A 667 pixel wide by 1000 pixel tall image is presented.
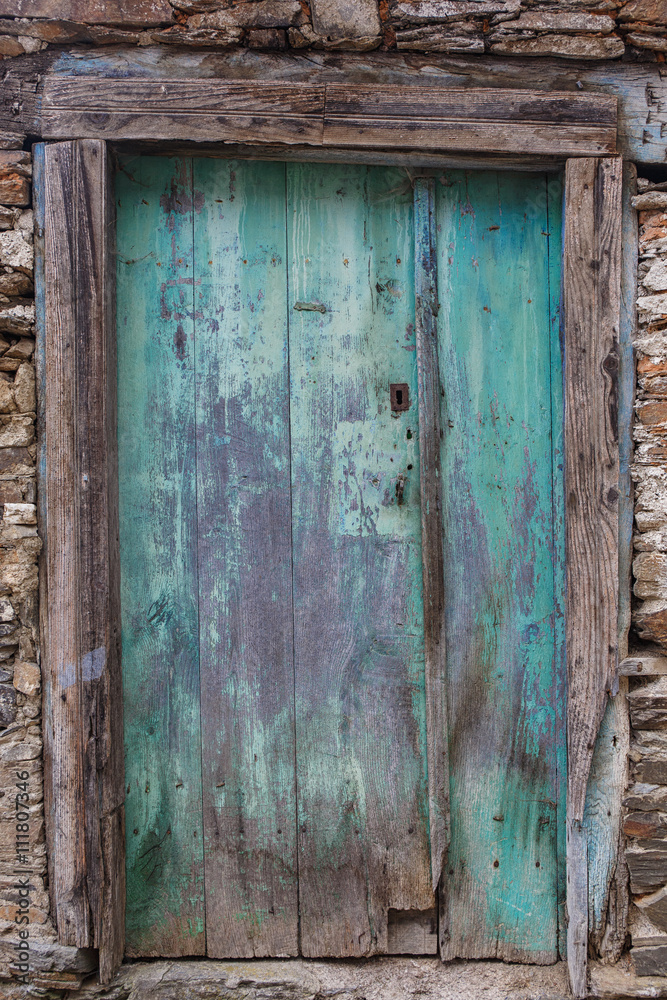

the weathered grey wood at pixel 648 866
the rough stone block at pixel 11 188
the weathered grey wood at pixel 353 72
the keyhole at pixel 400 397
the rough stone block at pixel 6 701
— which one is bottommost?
the weathered grey wood at pixel 648 866

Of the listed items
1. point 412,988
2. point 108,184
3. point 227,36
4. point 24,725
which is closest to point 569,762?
point 412,988

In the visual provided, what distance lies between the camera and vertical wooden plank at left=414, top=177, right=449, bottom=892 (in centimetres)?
169

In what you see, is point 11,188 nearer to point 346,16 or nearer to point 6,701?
point 346,16

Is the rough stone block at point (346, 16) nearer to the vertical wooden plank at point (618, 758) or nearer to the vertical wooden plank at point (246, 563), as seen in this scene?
the vertical wooden plank at point (246, 563)

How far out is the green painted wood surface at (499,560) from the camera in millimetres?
1719

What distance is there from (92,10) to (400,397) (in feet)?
4.17

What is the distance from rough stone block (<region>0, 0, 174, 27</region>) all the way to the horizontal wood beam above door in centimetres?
14

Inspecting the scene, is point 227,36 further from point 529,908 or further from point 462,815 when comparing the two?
point 529,908

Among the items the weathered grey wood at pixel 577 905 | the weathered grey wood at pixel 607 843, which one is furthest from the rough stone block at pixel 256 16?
the weathered grey wood at pixel 577 905

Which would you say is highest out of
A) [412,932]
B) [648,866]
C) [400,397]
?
[400,397]

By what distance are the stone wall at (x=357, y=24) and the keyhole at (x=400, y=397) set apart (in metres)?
0.87

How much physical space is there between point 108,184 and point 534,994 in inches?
97.8

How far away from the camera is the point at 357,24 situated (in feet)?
5.15

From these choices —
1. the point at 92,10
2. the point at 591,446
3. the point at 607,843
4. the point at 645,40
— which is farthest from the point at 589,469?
the point at 92,10
